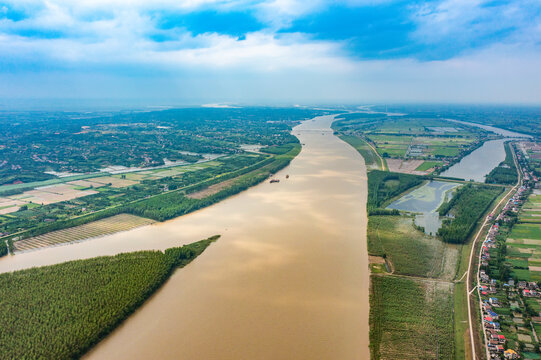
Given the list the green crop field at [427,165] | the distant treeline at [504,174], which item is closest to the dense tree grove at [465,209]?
the distant treeline at [504,174]

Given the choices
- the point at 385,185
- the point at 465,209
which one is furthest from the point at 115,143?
the point at 465,209

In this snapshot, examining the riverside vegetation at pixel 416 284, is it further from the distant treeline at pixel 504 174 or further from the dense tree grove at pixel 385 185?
the distant treeline at pixel 504 174

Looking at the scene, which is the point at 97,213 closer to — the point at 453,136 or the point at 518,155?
the point at 518,155

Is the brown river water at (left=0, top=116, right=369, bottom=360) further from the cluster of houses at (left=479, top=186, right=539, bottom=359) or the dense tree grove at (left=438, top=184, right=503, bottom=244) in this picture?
the dense tree grove at (left=438, top=184, right=503, bottom=244)

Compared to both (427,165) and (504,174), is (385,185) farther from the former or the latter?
(504,174)

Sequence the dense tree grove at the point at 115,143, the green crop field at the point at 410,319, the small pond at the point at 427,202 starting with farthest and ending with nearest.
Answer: the dense tree grove at the point at 115,143 < the small pond at the point at 427,202 < the green crop field at the point at 410,319

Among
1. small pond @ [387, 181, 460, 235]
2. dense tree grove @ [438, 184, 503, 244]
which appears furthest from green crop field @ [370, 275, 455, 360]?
small pond @ [387, 181, 460, 235]

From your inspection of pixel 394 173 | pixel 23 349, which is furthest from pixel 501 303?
pixel 394 173
